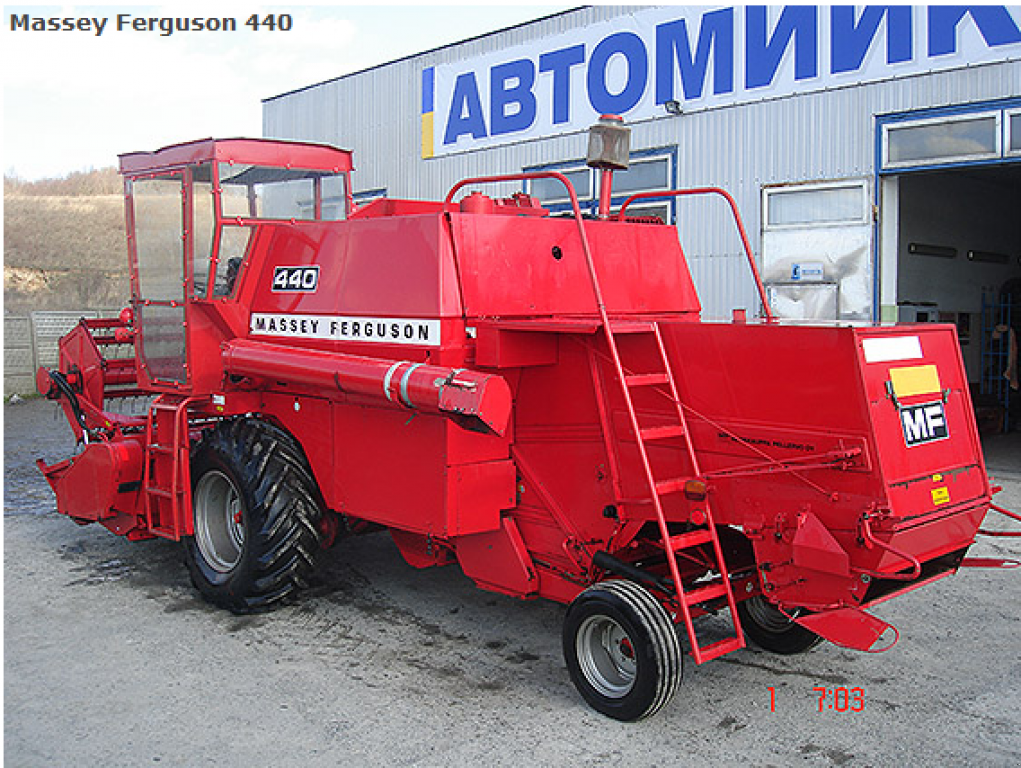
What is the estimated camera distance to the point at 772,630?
5180 millimetres

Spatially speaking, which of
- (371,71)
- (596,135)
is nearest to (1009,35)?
(596,135)

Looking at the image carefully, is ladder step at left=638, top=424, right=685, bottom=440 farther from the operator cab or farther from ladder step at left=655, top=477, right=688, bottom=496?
the operator cab

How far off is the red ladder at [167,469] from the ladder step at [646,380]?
318 cm

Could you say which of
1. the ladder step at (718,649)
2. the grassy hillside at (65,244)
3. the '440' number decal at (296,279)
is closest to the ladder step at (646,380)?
the ladder step at (718,649)

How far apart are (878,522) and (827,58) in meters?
7.92

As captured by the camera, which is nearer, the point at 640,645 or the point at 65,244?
the point at 640,645

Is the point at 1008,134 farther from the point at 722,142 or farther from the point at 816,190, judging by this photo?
the point at 722,142

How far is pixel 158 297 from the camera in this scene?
679 cm

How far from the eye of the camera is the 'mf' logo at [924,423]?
425 cm

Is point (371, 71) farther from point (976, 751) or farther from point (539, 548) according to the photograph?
point (976, 751)

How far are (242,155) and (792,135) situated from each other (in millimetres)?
6809
